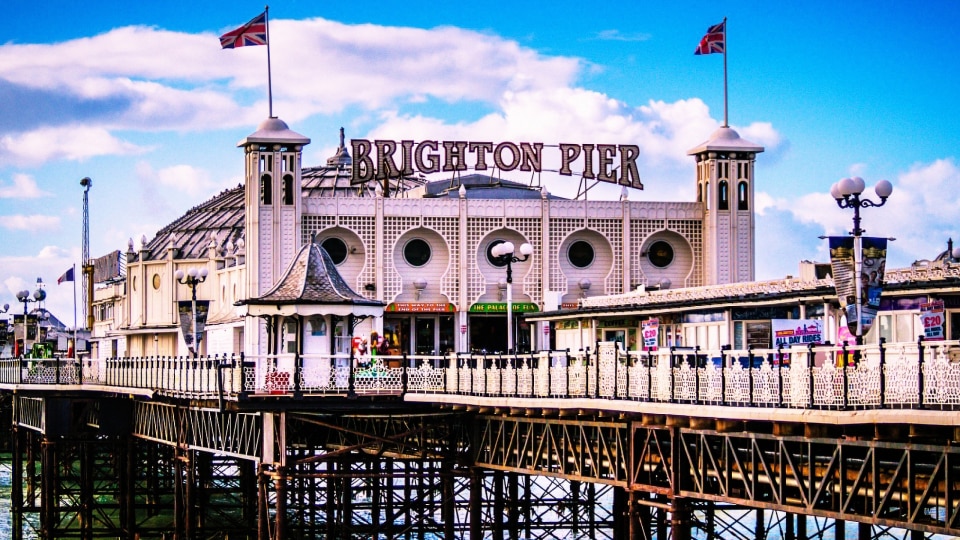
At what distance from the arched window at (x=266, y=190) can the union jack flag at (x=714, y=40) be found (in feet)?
60.3

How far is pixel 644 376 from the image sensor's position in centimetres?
3472

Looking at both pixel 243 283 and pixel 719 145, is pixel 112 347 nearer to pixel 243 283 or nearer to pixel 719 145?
pixel 243 283

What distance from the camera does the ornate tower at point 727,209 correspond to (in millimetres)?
75250

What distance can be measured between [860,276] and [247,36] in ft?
143

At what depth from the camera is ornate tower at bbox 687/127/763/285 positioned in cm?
7525

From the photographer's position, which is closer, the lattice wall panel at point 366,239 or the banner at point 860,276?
the banner at point 860,276

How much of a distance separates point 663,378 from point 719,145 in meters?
42.4

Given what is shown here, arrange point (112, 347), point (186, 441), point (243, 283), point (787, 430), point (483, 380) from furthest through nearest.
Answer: point (112, 347) → point (243, 283) → point (186, 441) → point (483, 380) → point (787, 430)

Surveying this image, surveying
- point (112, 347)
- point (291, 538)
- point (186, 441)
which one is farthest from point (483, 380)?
point (112, 347)

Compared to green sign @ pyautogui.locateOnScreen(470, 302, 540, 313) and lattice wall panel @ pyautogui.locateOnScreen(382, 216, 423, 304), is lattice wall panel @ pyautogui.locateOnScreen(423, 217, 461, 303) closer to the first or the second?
green sign @ pyautogui.locateOnScreen(470, 302, 540, 313)

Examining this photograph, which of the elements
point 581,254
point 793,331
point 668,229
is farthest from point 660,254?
point 793,331

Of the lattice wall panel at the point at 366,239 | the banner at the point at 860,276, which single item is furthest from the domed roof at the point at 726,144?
the banner at the point at 860,276

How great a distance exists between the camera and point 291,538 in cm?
6650

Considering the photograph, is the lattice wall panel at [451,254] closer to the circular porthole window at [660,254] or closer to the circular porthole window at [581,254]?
the circular porthole window at [581,254]
